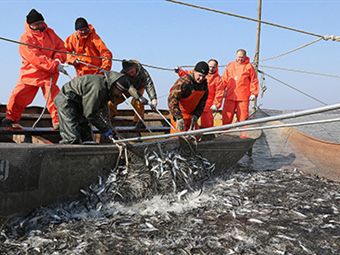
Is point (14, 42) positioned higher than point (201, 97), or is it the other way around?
point (14, 42)

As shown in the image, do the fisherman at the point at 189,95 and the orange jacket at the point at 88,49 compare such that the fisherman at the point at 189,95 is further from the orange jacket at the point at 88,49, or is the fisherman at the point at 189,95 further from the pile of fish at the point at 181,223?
the orange jacket at the point at 88,49

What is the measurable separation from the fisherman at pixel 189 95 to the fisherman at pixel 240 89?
2.25 meters

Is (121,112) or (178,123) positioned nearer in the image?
(178,123)

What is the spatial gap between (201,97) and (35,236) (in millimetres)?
4643

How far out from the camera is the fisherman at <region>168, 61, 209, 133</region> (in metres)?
7.13

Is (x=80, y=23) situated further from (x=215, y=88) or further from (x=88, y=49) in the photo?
(x=215, y=88)

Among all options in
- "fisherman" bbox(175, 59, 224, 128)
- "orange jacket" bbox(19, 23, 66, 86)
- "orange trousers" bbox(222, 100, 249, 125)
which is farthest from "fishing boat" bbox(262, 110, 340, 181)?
"orange jacket" bbox(19, 23, 66, 86)

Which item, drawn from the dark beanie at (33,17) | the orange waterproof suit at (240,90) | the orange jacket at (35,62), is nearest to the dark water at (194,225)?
the orange jacket at (35,62)

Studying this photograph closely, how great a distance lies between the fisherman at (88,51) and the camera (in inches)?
309

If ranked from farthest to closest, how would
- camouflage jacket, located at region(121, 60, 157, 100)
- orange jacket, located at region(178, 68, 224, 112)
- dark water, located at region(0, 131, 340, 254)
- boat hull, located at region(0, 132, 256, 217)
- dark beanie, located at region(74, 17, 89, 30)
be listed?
orange jacket, located at region(178, 68, 224, 112) → camouflage jacket, located at region(121, 60, 157, 100) → dark beanie, located at region(74, 17, 89, 30) → boat hull, located at region(0, 132, 256, 217) → dark water, located at region(0, 131, 340, 254)

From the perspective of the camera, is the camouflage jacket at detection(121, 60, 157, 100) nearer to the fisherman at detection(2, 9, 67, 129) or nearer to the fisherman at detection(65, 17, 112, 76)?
the fisherman at detection(65, 17, 112, 76)

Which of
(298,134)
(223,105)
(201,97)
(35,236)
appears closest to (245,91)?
(223,105)

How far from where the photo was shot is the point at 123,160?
5484mm

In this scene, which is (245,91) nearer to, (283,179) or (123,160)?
(283,179)
